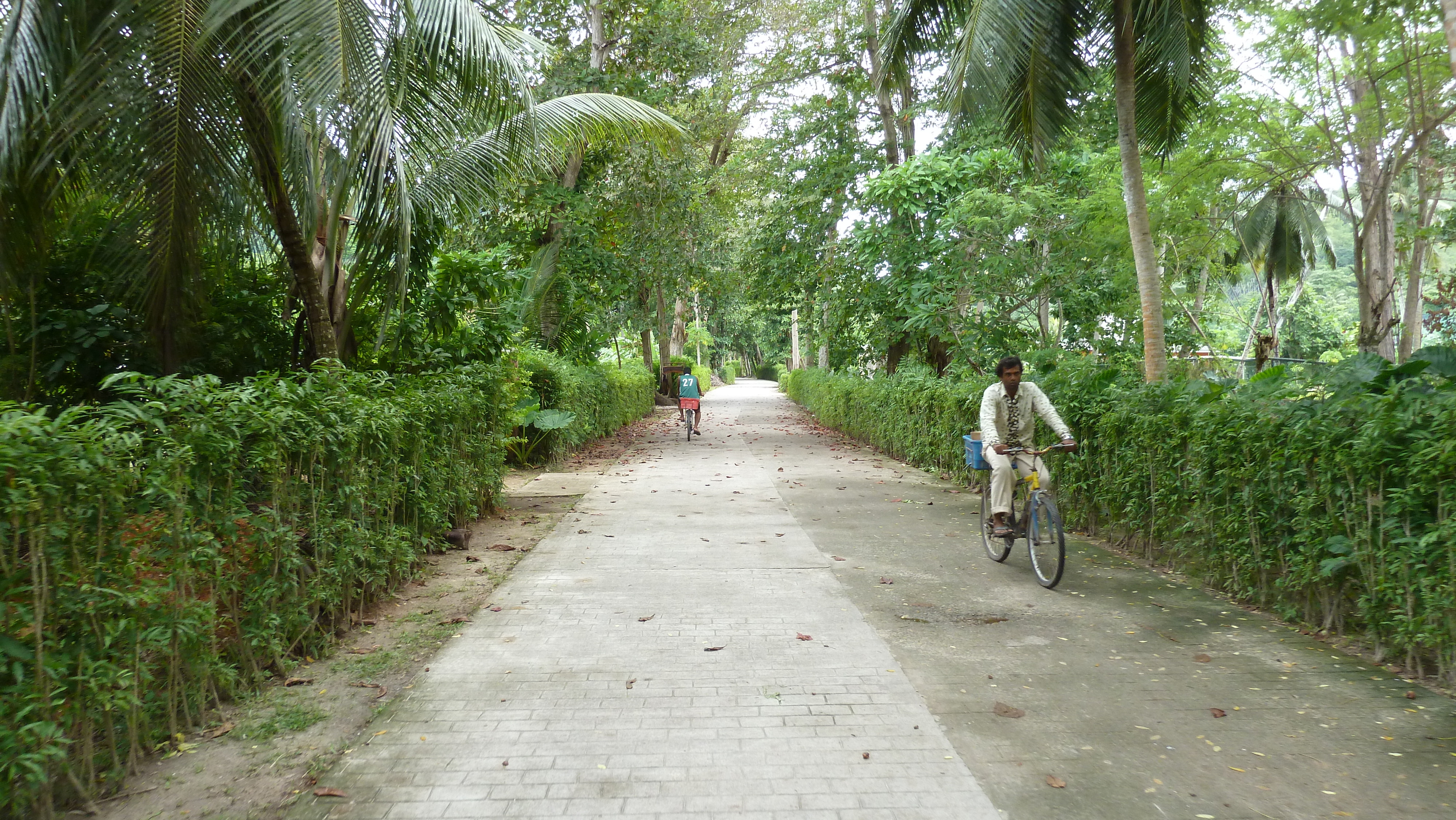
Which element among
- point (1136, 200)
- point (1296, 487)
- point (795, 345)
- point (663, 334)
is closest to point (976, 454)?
point (1296, 487)

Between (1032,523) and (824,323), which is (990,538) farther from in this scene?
(824,323)

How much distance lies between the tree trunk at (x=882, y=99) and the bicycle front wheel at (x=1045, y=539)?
13.2 metres

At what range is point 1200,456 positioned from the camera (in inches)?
255

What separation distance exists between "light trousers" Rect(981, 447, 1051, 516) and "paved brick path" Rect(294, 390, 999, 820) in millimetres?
1557

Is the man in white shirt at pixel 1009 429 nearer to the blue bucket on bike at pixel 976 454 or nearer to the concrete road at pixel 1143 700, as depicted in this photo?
the blue bucket on bike at pixel 976 454

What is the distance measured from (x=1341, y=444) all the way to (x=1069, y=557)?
10.4 feet

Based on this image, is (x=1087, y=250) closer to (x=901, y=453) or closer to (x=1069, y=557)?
(x=901, y=453)

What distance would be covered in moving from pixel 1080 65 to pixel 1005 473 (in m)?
5.06

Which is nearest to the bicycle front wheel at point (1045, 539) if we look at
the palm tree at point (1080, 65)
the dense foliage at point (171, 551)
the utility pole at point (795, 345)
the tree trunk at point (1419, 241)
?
the palm tree at point (1080, 65)

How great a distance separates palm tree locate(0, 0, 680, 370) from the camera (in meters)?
5.79

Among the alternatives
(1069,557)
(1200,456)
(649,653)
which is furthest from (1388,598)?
(649,653)

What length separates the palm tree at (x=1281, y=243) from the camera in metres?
26.7

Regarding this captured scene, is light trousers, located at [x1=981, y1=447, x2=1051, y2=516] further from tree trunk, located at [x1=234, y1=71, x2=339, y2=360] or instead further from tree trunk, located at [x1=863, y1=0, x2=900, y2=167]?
tree trunk, located at [x1=863, y1=0, x2=900, y2=167]

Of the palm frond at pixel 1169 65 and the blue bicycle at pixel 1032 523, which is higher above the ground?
the palm frond at pixel 1169 65
